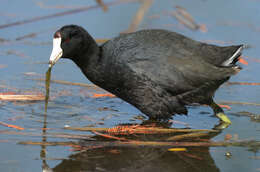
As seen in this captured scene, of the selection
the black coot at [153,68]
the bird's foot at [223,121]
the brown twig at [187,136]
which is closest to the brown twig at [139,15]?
the black coot at [153,68]

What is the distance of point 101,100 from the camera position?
16.5ft

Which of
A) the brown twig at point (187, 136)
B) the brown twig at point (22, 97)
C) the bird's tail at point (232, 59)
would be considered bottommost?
the brown twig at point (22, 97)

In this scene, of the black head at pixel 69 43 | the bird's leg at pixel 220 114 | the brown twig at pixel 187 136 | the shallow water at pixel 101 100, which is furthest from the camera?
the bird's leg at pixel 220 114

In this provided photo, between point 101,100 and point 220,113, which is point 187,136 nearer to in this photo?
point 220,113

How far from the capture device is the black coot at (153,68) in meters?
4.41

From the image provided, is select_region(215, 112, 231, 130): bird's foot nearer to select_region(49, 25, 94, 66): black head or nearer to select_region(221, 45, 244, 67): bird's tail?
select_region(221, 45, 244, 67): bird's tail

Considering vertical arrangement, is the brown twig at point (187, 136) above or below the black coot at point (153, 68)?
below

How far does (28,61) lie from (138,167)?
279 centimetres

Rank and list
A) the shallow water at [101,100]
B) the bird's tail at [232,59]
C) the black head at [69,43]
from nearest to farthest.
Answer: the shallow water at [101,100], the black head at [69,43], the bird's tail at [232,59]

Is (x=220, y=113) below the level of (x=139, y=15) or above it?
below

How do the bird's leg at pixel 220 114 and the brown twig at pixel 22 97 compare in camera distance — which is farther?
the brown twig at pixel 22 97

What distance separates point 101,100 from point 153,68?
85 centimetres

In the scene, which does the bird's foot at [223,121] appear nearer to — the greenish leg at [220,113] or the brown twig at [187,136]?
the greenish leg at [220,113]

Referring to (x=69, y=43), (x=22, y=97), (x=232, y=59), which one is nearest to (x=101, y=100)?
(x=22, y=97)
